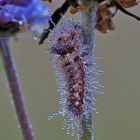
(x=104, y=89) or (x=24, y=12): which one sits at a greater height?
(x=24, y=12)

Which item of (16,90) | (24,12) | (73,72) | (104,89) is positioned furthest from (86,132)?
(104,89)

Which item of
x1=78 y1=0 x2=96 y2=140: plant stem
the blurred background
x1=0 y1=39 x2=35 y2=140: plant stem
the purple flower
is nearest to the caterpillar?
x1=78 y1=0 x2=96 y2=140: plant stem

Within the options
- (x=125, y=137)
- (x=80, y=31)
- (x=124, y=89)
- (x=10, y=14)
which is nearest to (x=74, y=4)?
(x=80, y=31)

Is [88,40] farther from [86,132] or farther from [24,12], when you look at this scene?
[24,12]

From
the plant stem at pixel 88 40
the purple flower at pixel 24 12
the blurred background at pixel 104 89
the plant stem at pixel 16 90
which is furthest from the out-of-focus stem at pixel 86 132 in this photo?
the blurred background at pixel 104 89

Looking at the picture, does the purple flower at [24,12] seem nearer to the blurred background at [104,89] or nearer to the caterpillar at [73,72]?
the caterpillar at [73,72]

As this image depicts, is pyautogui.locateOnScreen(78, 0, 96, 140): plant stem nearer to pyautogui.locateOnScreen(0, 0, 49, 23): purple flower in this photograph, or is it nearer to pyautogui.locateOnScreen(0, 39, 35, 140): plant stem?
pyautogui.locateOnScreen(0, 39, 35, 140): plant stem
